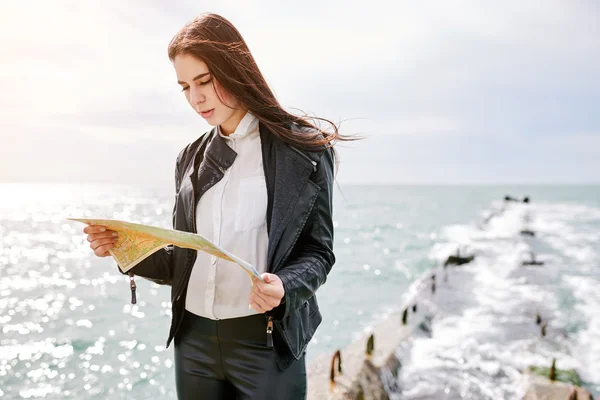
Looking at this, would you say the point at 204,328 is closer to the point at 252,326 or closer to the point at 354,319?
the point at 252,326

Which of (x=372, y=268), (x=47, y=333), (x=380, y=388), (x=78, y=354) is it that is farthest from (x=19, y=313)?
(x=372, y=268)

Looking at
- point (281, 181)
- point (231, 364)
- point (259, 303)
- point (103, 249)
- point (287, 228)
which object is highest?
point (281, 181)

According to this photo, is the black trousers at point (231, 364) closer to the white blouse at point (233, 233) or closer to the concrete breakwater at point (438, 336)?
the white blouse at point (233, 233)

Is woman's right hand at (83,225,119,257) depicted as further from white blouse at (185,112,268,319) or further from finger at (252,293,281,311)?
finger at (252,293,281,311)

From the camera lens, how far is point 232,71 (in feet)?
6.77

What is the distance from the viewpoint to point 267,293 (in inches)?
67.2

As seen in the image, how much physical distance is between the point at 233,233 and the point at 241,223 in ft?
0.19

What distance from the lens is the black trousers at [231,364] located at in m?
2.04

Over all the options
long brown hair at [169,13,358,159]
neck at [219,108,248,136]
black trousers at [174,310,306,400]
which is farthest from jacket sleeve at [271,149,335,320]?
neck at [219,108,248,136]

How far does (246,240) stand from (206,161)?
449 millimetres

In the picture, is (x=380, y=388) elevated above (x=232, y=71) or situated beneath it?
situated beneath

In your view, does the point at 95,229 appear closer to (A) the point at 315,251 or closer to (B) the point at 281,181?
(B) the point at 281,181

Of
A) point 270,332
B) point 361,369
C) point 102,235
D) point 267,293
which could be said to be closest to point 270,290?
point 267,293

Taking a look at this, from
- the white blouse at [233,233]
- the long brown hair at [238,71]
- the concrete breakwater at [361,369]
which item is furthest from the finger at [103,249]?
the concrete breakwater at [361,369]
